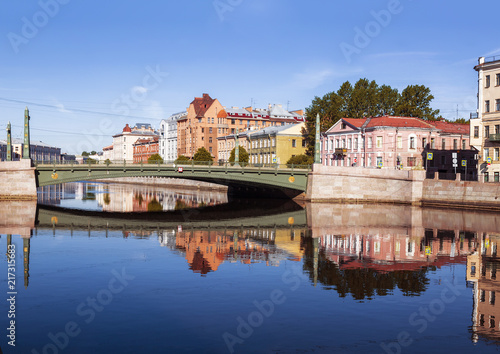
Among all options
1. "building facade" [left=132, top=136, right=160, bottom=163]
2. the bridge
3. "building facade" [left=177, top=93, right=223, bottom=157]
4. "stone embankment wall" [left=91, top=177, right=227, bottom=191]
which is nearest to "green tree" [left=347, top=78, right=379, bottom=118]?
"stone embankment wall" [left=91, top=177, right=227, bottom=191]

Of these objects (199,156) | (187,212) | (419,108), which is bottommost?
(187,212)

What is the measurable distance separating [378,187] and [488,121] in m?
13.9

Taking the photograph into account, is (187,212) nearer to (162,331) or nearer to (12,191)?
(12,191)

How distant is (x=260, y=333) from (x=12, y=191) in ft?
175

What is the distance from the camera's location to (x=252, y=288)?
847 inches

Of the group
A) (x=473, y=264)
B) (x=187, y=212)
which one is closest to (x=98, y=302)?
(x=473, y=264)

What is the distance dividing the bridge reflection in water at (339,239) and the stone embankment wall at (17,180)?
3364 mm

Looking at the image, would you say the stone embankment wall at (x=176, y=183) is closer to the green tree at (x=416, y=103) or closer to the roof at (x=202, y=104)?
the roof at (x=202, y=104)

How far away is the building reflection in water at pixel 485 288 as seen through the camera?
54.2 feet

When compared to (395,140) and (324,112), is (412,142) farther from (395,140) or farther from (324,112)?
(324,112)

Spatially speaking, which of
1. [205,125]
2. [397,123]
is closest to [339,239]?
[397,123]

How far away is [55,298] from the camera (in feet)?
63.9

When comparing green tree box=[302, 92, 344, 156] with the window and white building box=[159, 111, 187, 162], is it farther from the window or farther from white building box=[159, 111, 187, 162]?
white building box=[159, 111, 187, 162]

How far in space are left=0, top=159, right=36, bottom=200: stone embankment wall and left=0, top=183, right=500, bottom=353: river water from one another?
19456 mm
